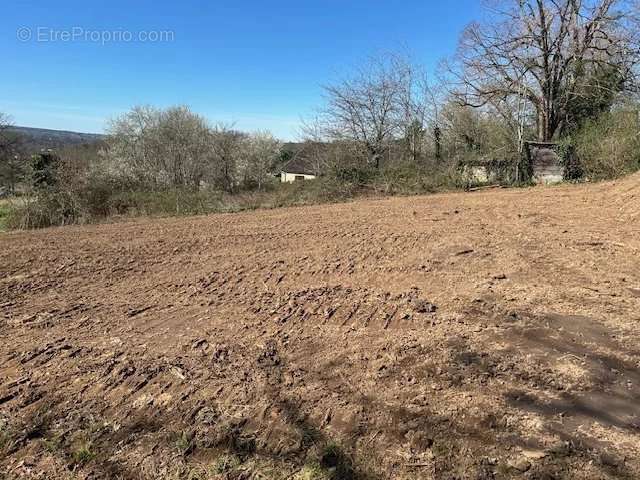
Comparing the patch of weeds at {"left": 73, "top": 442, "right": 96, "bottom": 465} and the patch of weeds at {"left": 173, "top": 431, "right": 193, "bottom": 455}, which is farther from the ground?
the patch of weeds at {"left": 173, "top": 431, "right": 193, "bottom": 455}

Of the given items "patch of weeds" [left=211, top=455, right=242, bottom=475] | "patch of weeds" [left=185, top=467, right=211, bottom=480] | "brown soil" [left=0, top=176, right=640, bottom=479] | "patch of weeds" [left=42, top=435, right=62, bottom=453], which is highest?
"brown soil" [left=0, top=176, right=640, bottom=479]

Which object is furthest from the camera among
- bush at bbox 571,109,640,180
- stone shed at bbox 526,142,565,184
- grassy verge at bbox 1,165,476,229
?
stone shed at bbox 526,142,565,184

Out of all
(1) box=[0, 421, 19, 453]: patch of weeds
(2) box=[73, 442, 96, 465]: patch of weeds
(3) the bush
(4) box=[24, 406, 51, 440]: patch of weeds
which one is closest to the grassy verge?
(3) the bush

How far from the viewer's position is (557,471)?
→ 78.5 inches

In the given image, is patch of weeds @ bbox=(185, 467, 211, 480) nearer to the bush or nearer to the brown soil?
the brown soil

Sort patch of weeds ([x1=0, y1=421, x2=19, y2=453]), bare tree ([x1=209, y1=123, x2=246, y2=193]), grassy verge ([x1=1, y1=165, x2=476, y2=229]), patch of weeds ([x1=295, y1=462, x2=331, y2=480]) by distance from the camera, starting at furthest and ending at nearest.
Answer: bare tree ([x1=209, y1=123, x2=246, y2=193]) < grassy verge ([x1=1, y1=165, x2=476, y2=229]) < patch of weeds ([x1=0, y1=421, x2=19, y2=453]) < patch of weeds ([x1=295, y1=462, x2=331, y2=480])

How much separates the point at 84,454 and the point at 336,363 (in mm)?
1631

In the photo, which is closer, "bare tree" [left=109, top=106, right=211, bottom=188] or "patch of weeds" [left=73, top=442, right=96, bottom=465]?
"patch of weeds" [left=73, top=442, right=96, bottom=465]

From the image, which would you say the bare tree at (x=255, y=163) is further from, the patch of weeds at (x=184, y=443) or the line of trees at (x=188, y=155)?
the patch of weeds at (x=184, y=443)

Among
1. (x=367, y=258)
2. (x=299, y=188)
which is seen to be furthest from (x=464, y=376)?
(x=299, y=188)

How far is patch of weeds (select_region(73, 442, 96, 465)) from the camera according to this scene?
7.61 feet

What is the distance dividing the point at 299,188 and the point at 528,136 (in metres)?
11.1

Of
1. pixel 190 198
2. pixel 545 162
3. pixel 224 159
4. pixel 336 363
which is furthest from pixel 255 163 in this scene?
pixel 336 363

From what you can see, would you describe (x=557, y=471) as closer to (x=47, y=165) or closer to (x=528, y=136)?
(x=47, y=165)
